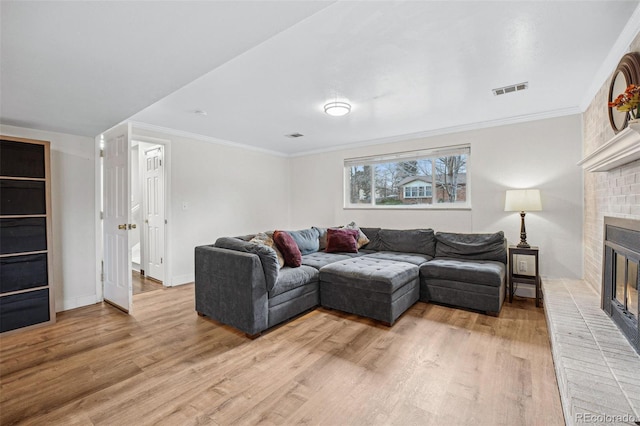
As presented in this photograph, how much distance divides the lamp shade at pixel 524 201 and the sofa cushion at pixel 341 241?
197 centimetres

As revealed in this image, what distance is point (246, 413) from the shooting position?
162 centimetres

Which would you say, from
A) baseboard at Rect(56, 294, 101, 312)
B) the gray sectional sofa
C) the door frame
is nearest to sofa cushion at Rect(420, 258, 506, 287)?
the gray sectional sofa

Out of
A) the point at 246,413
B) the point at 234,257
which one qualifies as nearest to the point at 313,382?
the point at 246,413

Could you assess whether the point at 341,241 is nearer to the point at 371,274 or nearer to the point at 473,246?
the point at 371,274

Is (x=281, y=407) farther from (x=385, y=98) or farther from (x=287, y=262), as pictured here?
(x=385, y=98)

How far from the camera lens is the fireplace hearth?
180 centimetres

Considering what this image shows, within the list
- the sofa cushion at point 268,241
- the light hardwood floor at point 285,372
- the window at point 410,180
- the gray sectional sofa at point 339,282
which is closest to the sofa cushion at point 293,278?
the gray sectional sofa at point 339,282

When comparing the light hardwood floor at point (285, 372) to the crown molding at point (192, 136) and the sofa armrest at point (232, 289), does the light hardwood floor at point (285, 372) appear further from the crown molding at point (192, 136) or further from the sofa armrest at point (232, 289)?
the crown molding at point (192, 136)

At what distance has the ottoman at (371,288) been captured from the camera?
280cm

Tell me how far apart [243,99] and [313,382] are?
2.65 metres

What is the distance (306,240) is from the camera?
13.4 feet

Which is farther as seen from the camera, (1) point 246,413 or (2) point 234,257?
(2) point 234,257

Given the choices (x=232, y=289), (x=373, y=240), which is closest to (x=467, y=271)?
(x=373, y=240)

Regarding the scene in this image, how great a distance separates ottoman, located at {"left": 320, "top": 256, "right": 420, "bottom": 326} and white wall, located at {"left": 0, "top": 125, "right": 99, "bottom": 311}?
275cm
